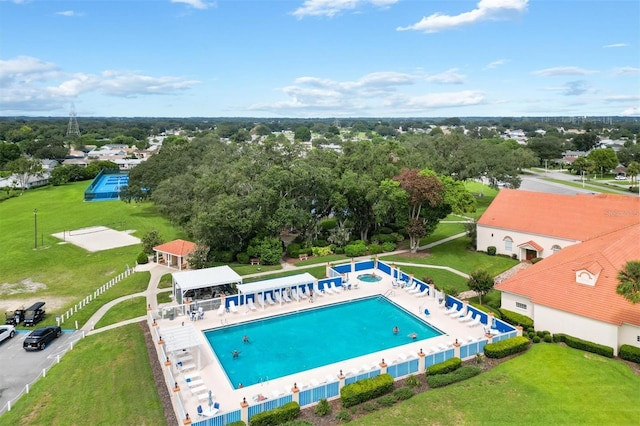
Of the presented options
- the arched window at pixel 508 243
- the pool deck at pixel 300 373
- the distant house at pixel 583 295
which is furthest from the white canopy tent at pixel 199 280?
the arched window at pixel 508 243

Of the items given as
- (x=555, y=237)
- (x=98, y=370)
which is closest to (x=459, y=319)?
(x=555, y=237)

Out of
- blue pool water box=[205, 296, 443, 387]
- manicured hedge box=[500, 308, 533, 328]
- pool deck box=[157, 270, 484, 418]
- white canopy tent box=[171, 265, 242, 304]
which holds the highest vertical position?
white canopy tent box=[171, 265, 242, 304]

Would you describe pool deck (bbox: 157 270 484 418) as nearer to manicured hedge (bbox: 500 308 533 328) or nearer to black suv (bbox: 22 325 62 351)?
manicured hedge (bbox: 500 308 533 328)

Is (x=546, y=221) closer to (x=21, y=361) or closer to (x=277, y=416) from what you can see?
(x=277, y=416)

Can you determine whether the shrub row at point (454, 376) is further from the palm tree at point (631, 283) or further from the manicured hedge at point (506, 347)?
the palm tree at point (631, 283)

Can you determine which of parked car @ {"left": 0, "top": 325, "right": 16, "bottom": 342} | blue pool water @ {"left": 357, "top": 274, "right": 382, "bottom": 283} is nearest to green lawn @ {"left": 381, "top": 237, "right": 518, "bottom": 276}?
blue pool water @ {"left": 357, "top": 274, "right": 382, "bottom": 283}

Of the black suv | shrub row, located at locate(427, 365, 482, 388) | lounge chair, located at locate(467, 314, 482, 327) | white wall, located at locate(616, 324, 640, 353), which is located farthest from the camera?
lounge chair, located at locate(467, 314, 482, 327)

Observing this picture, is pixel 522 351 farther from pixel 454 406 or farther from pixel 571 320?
pixel 454 406
